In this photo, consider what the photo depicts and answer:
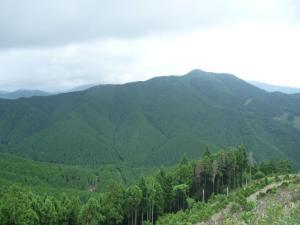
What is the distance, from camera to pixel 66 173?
195000 mm

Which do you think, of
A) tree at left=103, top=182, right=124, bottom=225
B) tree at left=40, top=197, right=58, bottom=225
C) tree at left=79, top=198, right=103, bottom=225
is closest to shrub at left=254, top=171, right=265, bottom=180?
tree at left=103, top=182, right=124, bottom=225

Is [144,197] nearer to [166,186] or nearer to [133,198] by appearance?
[133,198]

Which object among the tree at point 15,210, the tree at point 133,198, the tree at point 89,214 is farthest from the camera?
the tree at point 133,198

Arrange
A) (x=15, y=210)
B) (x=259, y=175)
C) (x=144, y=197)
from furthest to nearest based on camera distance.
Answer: (x=259, y=175), (x=144, y=197), (x=15, y=210)

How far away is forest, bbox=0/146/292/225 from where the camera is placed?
65375 millimetres

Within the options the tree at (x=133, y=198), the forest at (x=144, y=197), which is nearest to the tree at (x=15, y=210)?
the forest at (x=144, y=197)

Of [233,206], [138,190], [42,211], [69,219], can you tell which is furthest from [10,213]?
[233,206]

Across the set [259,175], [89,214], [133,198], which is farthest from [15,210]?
[259,175]

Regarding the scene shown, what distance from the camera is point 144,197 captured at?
266 ft

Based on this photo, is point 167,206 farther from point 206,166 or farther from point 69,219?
point 69,219

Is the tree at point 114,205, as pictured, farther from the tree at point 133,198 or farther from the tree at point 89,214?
the tree at point 89,214

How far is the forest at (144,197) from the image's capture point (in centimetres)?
6538

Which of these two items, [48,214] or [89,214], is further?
[89,214]

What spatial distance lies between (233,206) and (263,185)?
22779 millimetres
